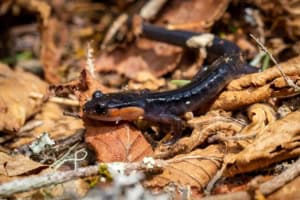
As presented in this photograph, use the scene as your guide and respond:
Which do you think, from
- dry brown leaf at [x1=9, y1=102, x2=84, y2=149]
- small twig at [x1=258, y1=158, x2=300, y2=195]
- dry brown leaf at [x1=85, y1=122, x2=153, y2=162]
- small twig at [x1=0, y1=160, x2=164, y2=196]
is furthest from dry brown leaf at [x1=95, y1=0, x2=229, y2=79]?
small twig at [x1=258, y1=158, x2=300, y2=195]

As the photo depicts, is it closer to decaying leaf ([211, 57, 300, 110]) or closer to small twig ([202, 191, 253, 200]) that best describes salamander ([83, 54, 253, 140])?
decaying leaf ([211, 57, 300, 110])

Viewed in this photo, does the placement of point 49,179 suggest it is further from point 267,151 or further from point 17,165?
point 267,151

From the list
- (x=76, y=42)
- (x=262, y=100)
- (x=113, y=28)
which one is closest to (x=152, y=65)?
(x=113, y=28)

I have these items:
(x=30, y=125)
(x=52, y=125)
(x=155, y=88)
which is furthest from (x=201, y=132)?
(x=30, y=125)

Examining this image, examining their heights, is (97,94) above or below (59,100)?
above

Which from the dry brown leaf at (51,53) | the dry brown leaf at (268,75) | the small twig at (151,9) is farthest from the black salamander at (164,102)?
the small twig at (151,9)

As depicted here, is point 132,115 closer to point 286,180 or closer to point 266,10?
point 286,180
